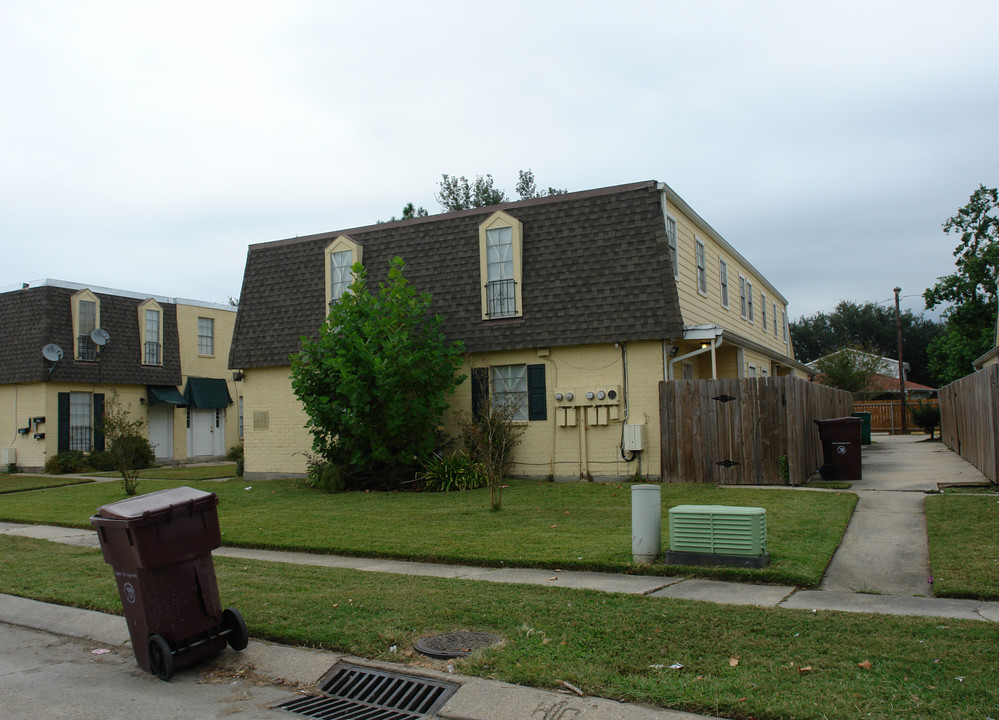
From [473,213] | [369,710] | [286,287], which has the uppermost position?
[473,213]

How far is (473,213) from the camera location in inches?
704

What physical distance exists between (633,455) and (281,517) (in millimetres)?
7050

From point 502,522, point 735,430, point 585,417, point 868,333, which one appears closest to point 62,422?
point 585,417

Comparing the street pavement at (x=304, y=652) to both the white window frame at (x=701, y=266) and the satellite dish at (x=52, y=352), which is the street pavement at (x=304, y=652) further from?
the satellite dish at (x=52, y=352)

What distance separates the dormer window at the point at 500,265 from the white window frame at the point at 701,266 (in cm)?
465

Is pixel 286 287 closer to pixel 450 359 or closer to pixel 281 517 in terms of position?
pixel 450 359

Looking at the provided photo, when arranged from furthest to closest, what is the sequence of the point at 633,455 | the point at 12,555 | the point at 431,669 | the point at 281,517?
the point at 633,455, the point at 281,517, the point at 12,555, the point at 431,669

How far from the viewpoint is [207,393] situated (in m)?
29.5

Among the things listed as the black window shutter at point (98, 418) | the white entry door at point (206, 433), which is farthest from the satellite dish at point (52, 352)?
the white entry door at point (206, 433)

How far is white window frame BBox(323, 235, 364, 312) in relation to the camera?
18875 mm

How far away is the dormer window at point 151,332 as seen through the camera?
91.9 ft

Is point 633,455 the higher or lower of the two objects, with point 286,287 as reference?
lower

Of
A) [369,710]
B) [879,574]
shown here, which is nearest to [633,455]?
[879,574]

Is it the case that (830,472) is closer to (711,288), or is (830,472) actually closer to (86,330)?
(711,288)
